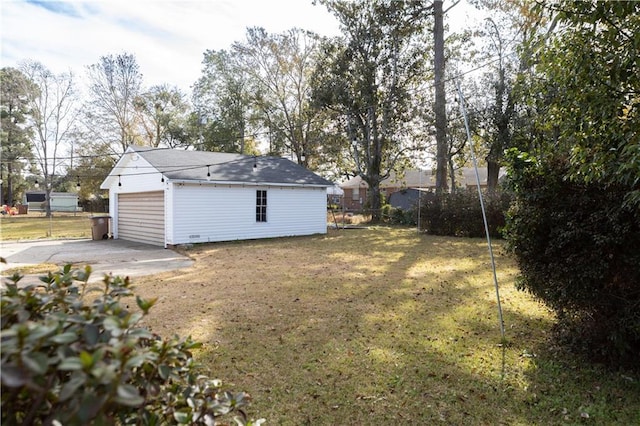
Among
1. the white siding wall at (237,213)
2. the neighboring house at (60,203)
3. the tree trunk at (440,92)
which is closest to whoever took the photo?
the white siding wall at (237,213)

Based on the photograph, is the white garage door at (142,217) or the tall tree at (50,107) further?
the tall tree at (50,107)

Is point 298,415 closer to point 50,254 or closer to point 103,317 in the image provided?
point 103,317

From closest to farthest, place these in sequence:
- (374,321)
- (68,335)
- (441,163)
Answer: (68,335), (374,321), (441,163)

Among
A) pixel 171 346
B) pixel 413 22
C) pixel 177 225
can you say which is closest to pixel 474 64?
pixel 413 22

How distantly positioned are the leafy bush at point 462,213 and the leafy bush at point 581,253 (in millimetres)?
12232

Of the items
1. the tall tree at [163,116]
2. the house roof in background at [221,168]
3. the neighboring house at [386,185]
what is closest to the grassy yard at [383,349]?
the house roof in background at [221,168]

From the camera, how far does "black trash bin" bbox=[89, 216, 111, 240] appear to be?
50.9ft

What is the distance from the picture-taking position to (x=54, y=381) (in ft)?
3.48

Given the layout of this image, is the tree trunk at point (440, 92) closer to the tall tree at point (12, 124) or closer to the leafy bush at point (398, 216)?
the leafy bush at point (398, 216)

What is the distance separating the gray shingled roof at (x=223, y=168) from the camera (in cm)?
1359

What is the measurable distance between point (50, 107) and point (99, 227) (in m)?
21.5

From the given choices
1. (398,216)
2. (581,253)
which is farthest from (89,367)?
(398,216)

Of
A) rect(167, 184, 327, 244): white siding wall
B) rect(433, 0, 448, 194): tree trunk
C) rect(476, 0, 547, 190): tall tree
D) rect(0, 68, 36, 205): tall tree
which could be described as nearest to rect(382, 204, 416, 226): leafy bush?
rect(433, 0, 448, 194): tree trunk

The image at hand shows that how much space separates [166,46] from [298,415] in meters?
6.36
